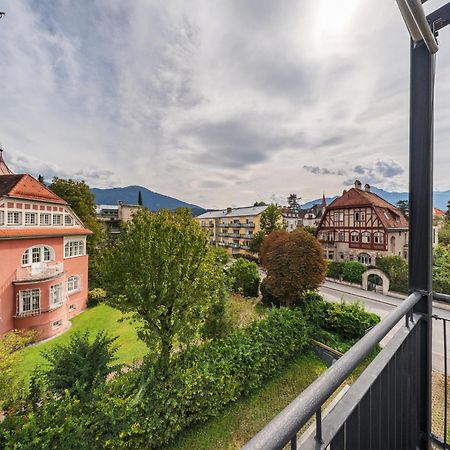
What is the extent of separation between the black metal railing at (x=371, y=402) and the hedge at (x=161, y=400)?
4146 mm

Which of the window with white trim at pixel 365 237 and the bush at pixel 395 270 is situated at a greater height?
the window with white trim at pixel 365 237

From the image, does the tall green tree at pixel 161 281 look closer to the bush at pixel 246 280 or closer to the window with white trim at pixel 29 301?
the window with white trim at pixel 29 301

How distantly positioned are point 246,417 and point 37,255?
10155 millimetres

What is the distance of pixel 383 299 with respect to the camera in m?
12.7

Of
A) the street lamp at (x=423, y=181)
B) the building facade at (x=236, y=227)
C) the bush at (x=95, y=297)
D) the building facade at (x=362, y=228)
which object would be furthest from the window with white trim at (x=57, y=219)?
the building facade at (x=236, y=227)

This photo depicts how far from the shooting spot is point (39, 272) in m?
9.77

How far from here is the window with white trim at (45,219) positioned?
10.4 metres

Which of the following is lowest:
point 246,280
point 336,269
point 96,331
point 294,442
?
point 96,331

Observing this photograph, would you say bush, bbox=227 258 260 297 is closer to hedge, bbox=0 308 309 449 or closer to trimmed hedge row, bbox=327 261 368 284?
trimmed hedge row, bbox=327 261 368 284

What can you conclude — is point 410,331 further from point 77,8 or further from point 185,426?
point 77,8

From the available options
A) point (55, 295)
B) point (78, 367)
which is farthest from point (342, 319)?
point (55, 295)

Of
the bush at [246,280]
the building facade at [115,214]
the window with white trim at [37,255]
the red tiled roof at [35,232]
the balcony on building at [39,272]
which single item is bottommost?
the bush at [246,280]

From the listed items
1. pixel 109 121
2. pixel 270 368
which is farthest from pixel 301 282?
pixel 109 121

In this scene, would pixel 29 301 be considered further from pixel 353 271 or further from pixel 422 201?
pixel 353 271
